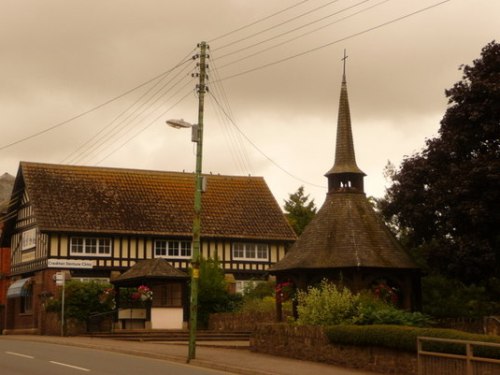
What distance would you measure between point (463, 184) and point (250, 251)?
987 inches

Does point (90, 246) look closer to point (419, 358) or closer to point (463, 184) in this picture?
point (463, 184)

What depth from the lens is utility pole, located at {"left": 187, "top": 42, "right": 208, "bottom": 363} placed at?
25609 millimetres

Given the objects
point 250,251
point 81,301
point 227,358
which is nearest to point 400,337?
point 227,358

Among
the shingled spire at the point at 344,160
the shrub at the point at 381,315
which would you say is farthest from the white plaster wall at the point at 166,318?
the shrub at the point at 381,315

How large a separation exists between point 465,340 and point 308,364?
645 centimetres

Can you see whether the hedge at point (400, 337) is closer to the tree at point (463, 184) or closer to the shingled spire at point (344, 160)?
the tree at point (463, 184)

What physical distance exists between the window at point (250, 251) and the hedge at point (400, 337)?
88.1 ft

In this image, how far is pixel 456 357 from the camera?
63.0 ft

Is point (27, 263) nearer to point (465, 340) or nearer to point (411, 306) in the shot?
Result: point (411, 306)

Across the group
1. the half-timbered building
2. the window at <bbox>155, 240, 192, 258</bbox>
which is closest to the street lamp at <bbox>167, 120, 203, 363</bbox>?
the half-timbered building

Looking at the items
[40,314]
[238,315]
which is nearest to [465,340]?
[238,315]

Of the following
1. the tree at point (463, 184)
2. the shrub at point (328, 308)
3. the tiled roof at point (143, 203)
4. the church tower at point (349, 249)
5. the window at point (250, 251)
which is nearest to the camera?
the shrub at point (328, 308)

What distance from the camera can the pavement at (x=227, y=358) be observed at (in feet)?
73.7

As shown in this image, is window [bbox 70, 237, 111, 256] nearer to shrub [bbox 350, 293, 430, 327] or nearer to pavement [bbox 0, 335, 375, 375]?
pavement [bbox 0, 335, 375, 375]
